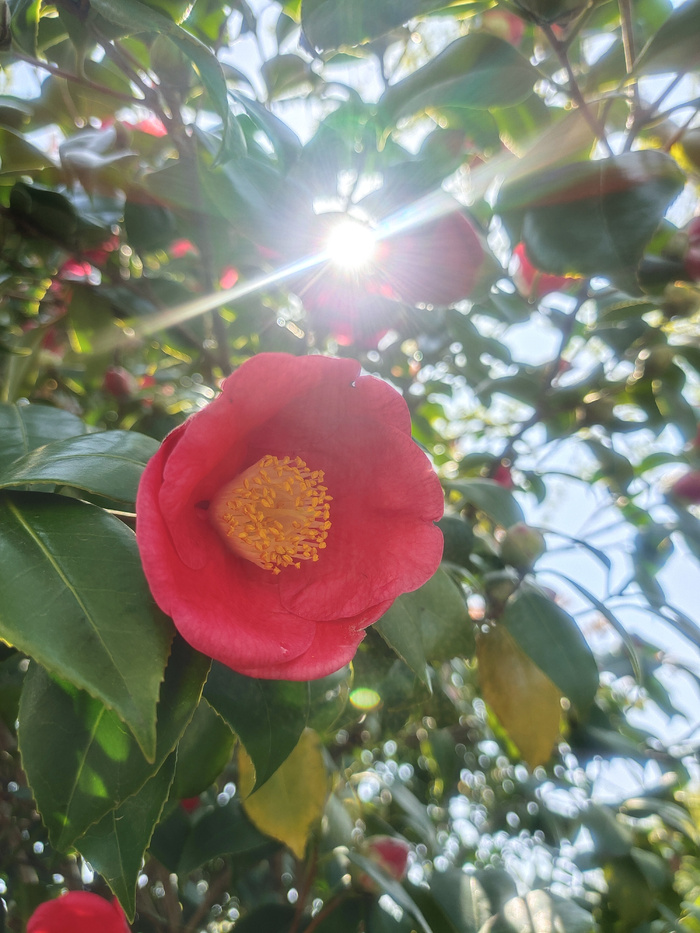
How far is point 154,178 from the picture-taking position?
685mm

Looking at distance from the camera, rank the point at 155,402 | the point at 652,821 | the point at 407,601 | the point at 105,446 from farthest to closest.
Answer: the point at 652,821 < the point at 155,402 < the point at 407,601 < the point at 105,446

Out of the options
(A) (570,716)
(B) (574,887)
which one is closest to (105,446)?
(A) (570,716)

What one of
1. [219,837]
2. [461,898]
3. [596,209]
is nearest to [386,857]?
[461,898]

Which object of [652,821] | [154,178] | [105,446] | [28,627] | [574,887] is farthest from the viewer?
[652,821]

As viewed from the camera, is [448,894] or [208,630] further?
[448,894]

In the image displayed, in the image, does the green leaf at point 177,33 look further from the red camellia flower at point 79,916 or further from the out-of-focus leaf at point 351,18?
the red camellia flower at point 79,916

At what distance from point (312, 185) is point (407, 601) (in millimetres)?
417

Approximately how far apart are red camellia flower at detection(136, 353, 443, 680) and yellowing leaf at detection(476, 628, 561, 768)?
1.30 ft

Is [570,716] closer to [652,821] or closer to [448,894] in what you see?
[448,894]

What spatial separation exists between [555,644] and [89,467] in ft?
1.80

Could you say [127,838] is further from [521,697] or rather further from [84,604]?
[521,697]

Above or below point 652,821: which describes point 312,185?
above

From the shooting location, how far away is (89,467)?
0.38 m

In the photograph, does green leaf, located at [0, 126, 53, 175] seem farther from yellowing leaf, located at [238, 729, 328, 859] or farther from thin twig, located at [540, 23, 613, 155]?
yellowing leaf, located at [238, 729, 328, 859]
